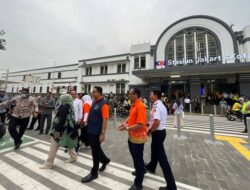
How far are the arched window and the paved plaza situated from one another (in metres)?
14.3

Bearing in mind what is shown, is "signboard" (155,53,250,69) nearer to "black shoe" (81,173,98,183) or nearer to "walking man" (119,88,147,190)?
"walking man" (119,88,147,190)

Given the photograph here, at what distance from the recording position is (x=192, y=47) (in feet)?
60.7

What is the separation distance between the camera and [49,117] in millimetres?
6730

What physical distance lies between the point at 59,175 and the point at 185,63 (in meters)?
17.9

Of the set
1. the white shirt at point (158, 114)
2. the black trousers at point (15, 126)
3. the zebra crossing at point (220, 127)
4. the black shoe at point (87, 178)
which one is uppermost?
the white shirt at point (158, 114)

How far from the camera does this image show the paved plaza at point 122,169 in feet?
9.39

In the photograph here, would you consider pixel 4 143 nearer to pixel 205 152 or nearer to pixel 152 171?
pixel 152 171

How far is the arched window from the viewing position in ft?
56.9

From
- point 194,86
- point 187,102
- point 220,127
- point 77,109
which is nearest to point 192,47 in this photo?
point 194,86

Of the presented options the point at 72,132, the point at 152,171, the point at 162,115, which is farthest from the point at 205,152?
the point at 72,132

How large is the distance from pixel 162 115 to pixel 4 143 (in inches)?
232

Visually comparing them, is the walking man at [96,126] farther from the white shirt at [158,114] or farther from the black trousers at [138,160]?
the white shirt at [158,114]

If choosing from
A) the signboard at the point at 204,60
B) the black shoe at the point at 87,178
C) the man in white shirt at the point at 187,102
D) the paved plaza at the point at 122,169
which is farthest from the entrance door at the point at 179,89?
the black shoe at the point at 87,178

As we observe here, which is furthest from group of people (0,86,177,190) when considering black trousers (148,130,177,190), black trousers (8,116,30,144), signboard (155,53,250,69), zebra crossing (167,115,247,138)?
signboard (155,53,250,69)
